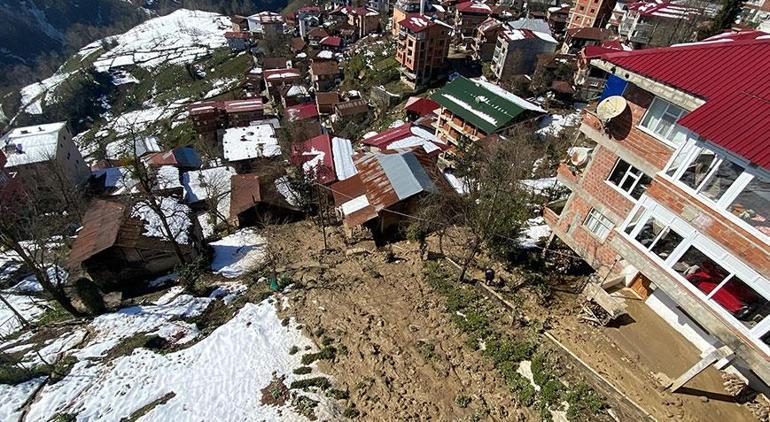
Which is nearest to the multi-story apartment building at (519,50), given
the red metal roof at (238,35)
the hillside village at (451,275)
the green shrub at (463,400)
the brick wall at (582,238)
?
the hillside village at (451,275)

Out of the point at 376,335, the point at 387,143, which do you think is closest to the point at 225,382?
the point at 376,335

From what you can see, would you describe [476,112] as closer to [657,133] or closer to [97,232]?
[657,133]

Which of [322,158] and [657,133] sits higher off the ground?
[657,133]

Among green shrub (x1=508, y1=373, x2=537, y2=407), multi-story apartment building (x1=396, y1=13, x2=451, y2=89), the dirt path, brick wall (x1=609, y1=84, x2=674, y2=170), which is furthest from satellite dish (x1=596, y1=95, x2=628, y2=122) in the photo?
multi-story apartment building (x1=396, y1=13, x2=451, y2=89)

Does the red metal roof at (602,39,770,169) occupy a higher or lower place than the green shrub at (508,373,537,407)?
higher

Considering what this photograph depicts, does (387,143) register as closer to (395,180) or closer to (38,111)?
(395,180)

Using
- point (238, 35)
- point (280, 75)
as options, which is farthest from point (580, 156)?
point (238, 35)

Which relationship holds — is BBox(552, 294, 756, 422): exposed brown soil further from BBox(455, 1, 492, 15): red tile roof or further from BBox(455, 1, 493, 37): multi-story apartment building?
BBox(455, 1, 492, 15): red tile roof
